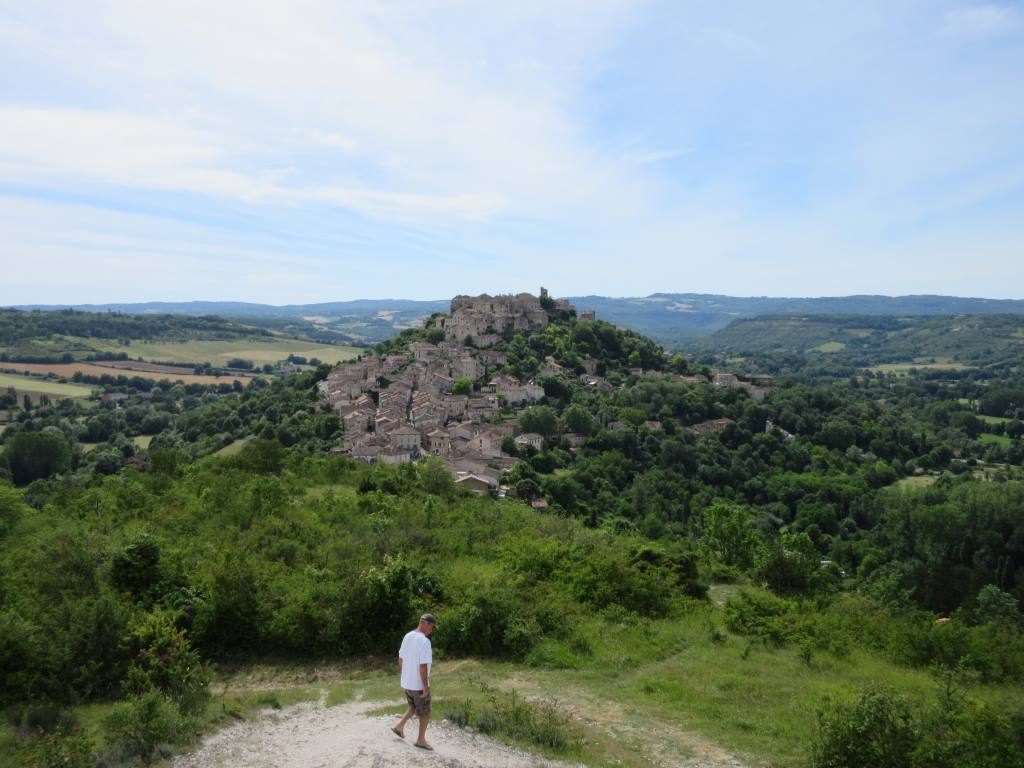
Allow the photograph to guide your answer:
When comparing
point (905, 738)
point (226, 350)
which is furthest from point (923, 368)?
point (905, 738)

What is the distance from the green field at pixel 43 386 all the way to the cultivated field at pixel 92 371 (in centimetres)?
509

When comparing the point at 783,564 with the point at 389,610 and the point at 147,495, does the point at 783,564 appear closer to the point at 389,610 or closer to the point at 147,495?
the point at 389,610

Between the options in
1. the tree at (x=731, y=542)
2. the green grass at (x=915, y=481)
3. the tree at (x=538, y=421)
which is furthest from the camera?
the green grass at (x=915, y=481)

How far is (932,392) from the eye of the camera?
13662cm

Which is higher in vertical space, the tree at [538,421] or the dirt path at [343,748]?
the dirt path at [343,748]

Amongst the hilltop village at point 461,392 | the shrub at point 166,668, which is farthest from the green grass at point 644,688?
the hilltop village at point 461,392

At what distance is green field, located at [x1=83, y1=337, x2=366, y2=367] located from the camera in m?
143

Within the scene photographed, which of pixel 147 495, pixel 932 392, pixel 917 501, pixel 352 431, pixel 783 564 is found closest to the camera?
pixel 783 564

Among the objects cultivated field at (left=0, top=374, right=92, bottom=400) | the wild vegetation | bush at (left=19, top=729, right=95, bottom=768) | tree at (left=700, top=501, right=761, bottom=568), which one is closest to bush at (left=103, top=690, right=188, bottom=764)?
the wild vegetation

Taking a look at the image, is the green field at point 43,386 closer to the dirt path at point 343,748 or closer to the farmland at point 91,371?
the farmland at point 91,371

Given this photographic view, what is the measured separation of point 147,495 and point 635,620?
20.6 meters

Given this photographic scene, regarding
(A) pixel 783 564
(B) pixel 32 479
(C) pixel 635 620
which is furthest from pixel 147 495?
(B) pixel 32 479

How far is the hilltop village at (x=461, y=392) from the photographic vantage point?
56.8 meters

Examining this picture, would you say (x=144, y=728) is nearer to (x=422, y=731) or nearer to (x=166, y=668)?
(x=166, y=668)
